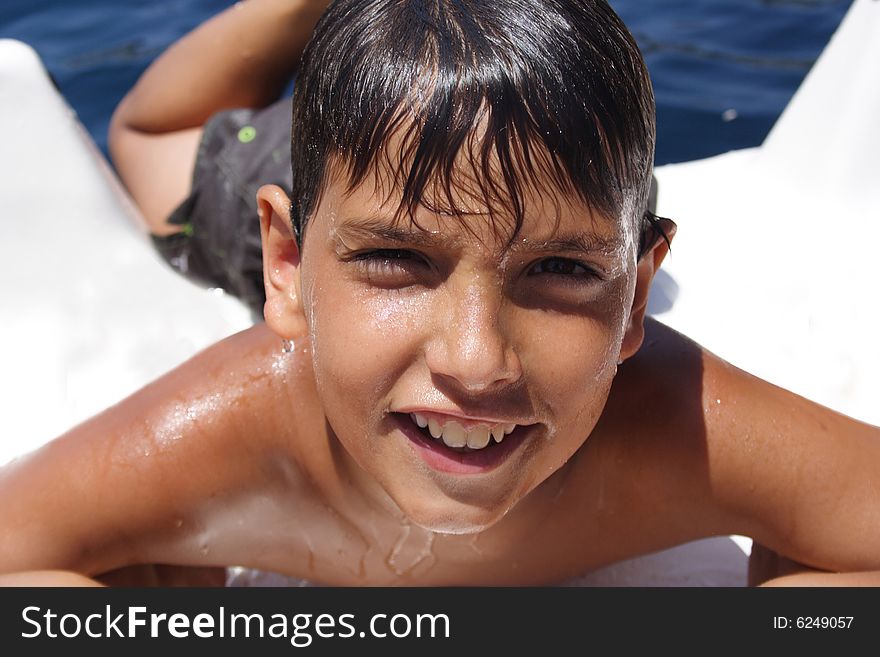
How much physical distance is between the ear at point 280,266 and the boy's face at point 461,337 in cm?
16

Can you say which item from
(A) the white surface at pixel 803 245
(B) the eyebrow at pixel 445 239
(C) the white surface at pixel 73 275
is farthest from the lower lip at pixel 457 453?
(C) the white surface at pixel 73 275

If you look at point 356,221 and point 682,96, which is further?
point 682,96

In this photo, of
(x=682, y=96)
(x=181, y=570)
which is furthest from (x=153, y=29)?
(x=181, y=570)

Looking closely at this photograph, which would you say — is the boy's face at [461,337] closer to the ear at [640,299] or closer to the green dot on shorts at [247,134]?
the ear at [640,299]

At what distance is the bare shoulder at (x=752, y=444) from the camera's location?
212 centimetres

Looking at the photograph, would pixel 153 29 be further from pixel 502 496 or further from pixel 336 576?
pixel 502 496

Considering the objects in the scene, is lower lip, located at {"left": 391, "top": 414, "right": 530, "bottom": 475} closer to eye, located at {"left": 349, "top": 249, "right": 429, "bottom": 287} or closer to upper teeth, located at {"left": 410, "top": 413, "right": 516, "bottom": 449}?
upper teeth, located at {"left": 410, "top": 413, "right": 516, "bottom": 449}

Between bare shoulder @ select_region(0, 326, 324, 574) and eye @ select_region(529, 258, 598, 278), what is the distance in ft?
2.02

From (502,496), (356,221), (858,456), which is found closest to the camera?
(356,221)

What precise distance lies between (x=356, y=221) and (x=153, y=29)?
14.1 ft

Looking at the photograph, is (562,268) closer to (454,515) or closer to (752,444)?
(454,515)

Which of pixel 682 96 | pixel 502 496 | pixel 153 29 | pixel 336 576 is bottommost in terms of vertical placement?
pixel 336 576

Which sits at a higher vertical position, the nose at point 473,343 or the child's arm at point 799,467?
the nose at point 473,343

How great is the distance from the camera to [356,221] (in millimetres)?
1706
